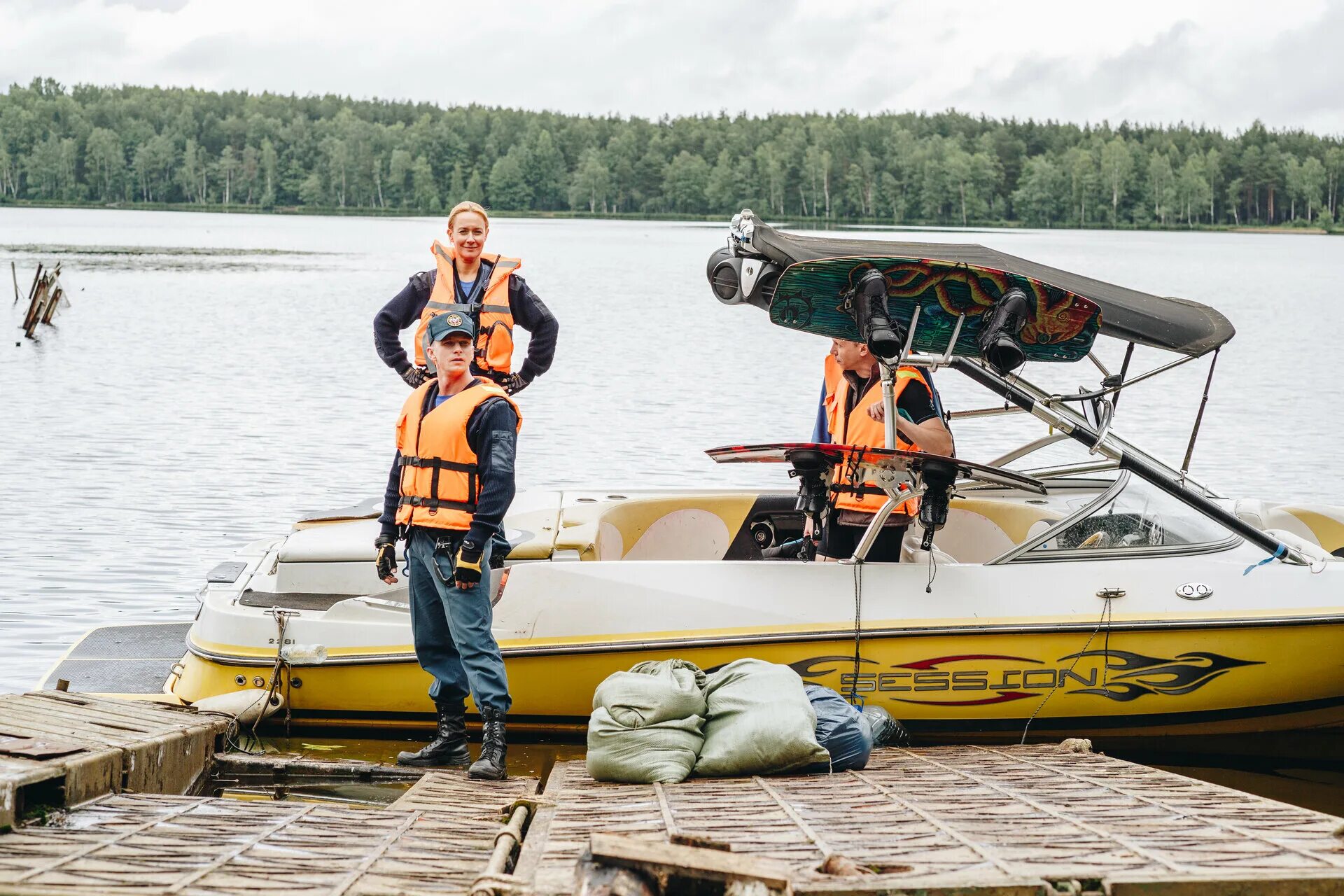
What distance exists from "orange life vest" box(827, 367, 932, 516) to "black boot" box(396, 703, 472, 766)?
6.44 feet

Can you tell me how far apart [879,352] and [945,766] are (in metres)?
1.69

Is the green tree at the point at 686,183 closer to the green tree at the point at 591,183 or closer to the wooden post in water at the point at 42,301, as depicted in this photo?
the green tree at the point at 591,183

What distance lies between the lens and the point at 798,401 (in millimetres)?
21609

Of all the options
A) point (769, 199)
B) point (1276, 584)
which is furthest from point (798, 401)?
point (769, 199)

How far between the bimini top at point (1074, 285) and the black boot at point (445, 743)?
2479 millimetres

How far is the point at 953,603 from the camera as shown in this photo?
6422 millimetres

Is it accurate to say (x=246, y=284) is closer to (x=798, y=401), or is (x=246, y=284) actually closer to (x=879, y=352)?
(x=798, y=401)

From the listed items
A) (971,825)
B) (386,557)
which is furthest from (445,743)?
(971,825)

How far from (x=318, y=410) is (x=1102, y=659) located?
49.0ft

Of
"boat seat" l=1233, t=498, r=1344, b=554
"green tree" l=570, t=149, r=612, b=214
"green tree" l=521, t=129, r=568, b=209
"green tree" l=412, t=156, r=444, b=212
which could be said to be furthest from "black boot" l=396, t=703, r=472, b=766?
"green tree" l=570, t=149, r=612, b=214

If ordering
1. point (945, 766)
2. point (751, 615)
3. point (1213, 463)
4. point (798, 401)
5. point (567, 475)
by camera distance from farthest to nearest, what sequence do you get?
1. point (798, 401)
2. point (1213, 463)
3. point (567, 475)
4. point (751, 615)
5. point (945, 766)

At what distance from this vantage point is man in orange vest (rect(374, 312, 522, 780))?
18.1ft

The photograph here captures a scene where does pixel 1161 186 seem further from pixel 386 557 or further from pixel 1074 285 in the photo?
pixel 386 557

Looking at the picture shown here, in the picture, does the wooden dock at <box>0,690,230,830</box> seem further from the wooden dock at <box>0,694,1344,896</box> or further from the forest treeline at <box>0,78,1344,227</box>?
the forest treeline at <box>0,78,1344,227</box>
